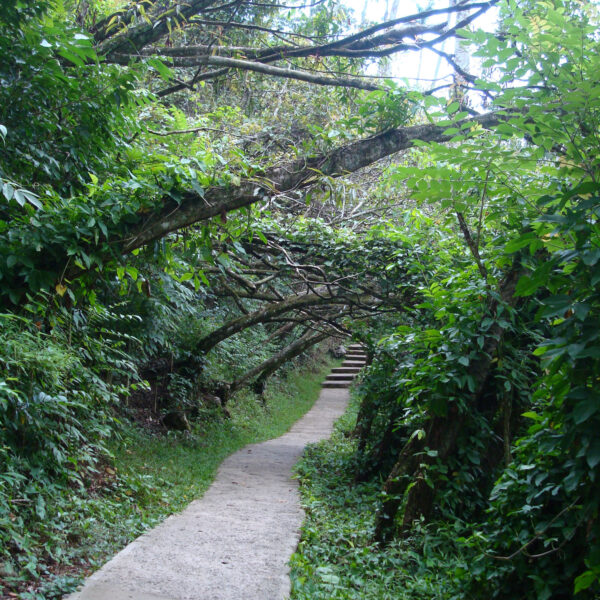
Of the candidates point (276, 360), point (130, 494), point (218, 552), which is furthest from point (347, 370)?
point (218, 552)

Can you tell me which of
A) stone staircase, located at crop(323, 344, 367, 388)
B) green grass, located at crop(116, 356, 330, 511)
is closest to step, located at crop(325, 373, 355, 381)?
stone staircase, located at crop(323, 344, 367, 388)

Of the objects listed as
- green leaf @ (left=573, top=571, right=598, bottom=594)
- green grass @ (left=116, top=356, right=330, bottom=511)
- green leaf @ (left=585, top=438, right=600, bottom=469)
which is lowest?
green grass @ (left=116, top=356, right=330, bottom=511)

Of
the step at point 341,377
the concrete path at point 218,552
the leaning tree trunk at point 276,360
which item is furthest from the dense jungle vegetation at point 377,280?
the step at point 341,377

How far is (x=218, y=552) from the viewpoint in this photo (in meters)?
4.39

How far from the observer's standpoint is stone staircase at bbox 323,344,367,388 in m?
18.1

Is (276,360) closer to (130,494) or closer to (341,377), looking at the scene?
(130,494)

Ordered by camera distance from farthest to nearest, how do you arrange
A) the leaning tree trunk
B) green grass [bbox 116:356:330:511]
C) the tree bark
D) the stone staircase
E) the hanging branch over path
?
the stone staircase < the leaning tree trunk < green grass [bbox 116:356:330:511] < the hanging branch over path < the tree bark

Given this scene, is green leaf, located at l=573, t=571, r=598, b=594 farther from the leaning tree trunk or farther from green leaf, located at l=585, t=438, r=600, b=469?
the leaning tree trunk

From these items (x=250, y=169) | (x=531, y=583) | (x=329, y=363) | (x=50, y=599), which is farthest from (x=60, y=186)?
(x=329, y=363)

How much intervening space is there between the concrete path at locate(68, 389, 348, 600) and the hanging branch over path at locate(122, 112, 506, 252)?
2.41 meters

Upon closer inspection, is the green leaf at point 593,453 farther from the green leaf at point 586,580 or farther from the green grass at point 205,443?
the green grass at point 205,443

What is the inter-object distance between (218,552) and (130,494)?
5.12ft

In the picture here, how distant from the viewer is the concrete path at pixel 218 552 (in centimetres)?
362

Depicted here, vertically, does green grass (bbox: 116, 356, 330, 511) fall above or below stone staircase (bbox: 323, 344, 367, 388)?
below
